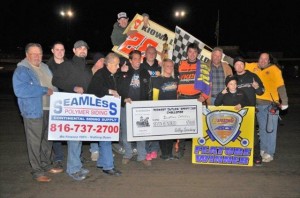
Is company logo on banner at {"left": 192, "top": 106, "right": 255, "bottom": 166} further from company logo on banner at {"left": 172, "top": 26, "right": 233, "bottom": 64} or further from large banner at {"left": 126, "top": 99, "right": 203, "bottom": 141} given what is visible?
company logo on banner at {"left": 172, "top": 26, "right": 233, "bottom": 64}

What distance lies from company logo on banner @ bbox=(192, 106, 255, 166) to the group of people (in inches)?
7.0

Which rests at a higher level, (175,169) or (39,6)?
(39,6)

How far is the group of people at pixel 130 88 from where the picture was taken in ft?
18.3

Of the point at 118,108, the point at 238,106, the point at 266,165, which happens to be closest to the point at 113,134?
the point at 118,108

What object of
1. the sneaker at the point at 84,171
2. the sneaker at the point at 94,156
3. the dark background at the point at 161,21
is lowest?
the sneaker at the point at 84,171

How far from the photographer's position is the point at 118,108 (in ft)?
19.7

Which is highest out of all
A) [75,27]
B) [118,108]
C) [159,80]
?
[75,27]

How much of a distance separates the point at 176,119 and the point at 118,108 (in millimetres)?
1121

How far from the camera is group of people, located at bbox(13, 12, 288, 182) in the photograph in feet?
18.3

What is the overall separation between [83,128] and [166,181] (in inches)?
60.2

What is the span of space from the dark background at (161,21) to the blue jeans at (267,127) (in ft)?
174

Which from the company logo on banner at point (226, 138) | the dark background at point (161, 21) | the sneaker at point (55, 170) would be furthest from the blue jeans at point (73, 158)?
the dark background at point (161, 21)

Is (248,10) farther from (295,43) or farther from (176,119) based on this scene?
(176,119)

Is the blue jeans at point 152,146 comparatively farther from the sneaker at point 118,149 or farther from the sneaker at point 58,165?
the sneaker at point 58,165
